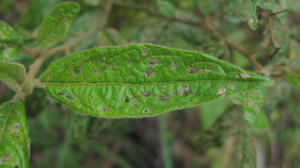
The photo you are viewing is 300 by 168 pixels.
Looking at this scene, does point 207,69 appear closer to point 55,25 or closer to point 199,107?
point 55,25

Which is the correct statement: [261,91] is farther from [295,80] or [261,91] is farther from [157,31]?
[157,31]

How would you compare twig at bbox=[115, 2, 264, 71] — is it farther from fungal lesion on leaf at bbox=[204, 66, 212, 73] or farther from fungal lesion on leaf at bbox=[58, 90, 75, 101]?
fungal lesion on leaf at bbox=[58, 90, 75, 101]

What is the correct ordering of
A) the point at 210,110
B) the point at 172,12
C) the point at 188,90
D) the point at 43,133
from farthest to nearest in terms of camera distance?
the point at 43,133
the point at 210,110
the point at 172,12
the point at 188,90

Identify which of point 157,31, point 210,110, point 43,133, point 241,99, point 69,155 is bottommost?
point 69,155

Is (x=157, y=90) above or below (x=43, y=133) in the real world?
above

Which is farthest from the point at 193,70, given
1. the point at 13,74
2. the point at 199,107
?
the point at 199,107

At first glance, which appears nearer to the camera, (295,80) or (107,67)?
(107,67)

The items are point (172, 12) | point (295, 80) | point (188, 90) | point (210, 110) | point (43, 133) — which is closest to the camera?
point (188, 90)

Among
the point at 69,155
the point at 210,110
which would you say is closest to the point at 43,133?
the point at 69,155
